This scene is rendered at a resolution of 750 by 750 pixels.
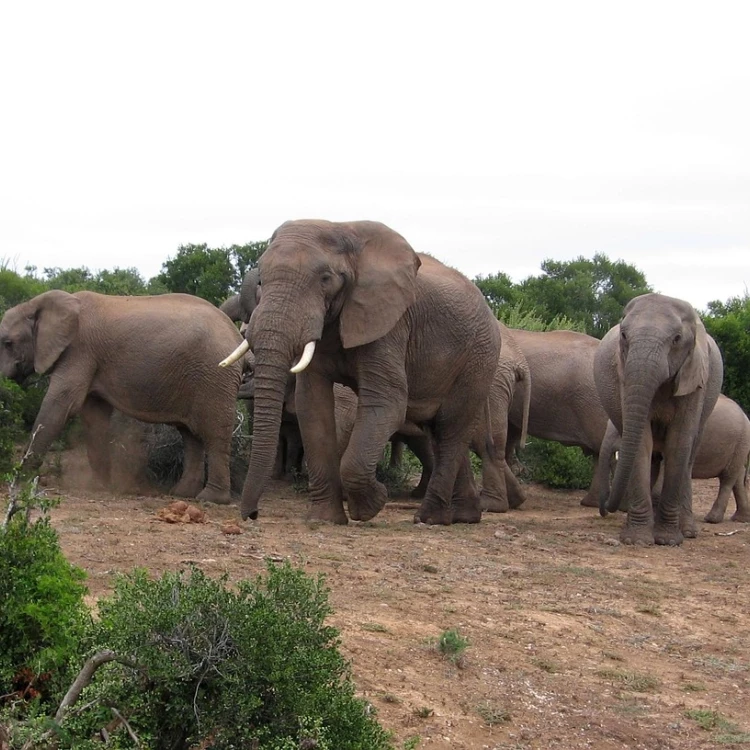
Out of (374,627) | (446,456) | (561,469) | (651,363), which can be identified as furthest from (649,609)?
(561,469)

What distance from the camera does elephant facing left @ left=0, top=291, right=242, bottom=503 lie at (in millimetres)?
12414

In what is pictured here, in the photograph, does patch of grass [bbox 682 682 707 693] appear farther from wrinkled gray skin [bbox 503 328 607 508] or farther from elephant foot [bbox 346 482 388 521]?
wrinkled gray skin [bbox 503 328 607 508]

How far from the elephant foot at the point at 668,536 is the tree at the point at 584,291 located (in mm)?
13472

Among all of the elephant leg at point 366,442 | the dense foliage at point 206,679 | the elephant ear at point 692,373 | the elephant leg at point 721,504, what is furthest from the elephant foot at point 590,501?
the dense foliage at point 206,679

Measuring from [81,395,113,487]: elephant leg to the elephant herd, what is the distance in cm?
2

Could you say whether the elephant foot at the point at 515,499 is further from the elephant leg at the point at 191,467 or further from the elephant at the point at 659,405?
the elephant leg at the point at 191,467

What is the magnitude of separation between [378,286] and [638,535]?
2.89m

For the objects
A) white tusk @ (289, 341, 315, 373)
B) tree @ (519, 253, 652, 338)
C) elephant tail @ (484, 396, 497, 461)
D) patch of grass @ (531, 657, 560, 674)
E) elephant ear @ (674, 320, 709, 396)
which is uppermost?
tree @ (519, 253, 652, 338)

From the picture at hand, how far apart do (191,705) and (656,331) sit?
271 inches

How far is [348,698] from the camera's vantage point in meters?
4.23

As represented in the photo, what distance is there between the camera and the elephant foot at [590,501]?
14437mm

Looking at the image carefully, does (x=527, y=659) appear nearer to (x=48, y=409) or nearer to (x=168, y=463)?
(x=48, y=409)

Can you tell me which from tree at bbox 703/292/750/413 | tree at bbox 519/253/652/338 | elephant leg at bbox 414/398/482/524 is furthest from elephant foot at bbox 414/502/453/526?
tree at bbox 519/253/652/338

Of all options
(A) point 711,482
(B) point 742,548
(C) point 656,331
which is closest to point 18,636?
(C) point 656,331
